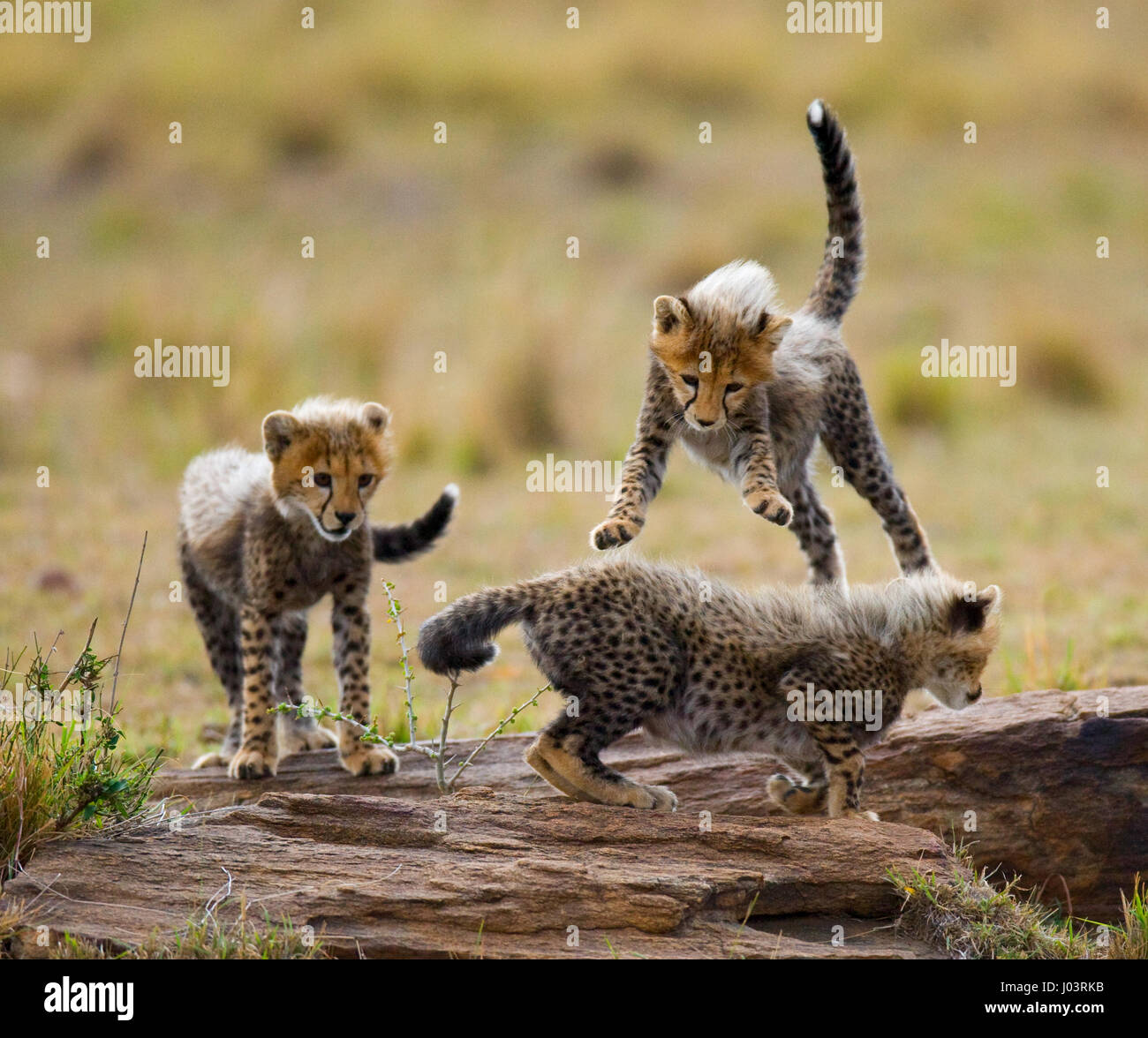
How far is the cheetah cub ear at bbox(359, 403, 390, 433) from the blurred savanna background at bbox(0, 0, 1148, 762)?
1.37m

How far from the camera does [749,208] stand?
17531 millimetres

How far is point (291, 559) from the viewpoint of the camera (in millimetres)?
5262

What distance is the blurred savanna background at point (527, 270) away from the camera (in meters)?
8.90

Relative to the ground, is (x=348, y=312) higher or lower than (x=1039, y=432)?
higher

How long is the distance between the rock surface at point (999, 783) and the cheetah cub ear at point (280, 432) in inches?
45.6

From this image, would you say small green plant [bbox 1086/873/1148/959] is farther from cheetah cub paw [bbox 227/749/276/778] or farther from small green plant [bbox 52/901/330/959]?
cheetah cub paw [bbox 227/749/276/778]

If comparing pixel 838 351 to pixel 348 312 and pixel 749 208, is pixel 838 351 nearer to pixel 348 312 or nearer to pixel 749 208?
pixel 348 312

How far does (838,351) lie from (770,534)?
4516 mm

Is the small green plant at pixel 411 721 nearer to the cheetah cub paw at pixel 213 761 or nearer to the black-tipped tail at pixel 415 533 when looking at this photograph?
the cheetah cub paw at pixel 213 761

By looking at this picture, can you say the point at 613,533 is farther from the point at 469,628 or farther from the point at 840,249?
the point at 840,249

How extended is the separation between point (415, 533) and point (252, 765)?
42.8 inches
